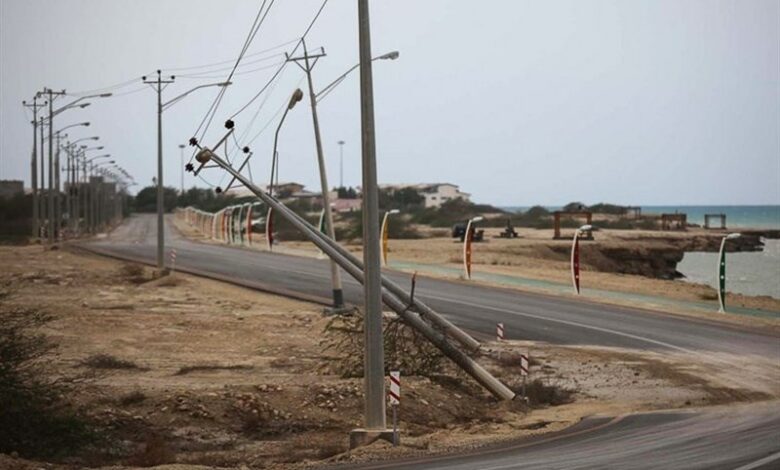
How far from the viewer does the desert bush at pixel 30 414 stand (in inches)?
653

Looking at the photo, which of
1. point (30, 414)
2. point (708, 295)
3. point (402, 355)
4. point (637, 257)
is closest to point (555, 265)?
point (637, 257)

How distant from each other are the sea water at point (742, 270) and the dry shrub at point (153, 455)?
46261 millimetres

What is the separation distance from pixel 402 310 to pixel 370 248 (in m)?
5.72

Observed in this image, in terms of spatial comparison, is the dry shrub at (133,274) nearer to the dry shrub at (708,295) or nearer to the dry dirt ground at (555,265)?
the dry dirt ground at (555,265)

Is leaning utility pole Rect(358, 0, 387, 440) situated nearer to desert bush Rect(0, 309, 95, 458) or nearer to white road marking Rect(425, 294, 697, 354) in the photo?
desert bush Rect(0, 309, 95, 458)

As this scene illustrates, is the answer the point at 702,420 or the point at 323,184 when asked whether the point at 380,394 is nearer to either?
the point at 702,420

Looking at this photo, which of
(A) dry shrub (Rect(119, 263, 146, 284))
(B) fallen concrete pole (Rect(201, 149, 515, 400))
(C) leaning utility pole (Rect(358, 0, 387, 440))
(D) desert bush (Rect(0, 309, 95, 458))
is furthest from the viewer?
(A) dry shrub (Rect(119, 263, 146, 284))

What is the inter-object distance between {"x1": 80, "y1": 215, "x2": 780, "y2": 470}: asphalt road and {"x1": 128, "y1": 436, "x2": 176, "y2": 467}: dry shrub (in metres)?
3.49

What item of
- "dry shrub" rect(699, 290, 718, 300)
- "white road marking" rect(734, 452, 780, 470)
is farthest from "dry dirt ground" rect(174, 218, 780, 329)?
"white road marking" rect(734, 452, 780, 470)

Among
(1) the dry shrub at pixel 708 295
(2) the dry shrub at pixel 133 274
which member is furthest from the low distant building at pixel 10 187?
(1) the dry shrub at pixel 708 295

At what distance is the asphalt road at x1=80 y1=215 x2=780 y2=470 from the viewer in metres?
14.6

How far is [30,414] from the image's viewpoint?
16.8 m

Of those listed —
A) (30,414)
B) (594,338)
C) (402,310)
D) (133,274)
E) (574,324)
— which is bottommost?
(594,338)

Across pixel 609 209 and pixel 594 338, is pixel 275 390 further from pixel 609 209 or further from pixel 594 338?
pixel 609 209
